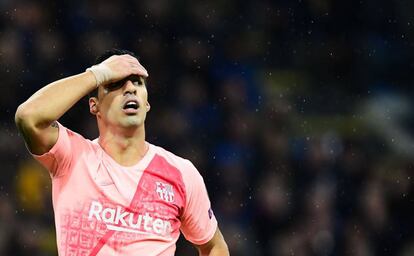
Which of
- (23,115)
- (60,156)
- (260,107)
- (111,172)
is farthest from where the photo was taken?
(260,107)

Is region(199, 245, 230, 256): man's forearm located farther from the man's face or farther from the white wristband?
the white wristband

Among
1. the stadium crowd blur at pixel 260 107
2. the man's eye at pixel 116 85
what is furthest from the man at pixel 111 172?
the stadium crowd blur at pixel 260 107

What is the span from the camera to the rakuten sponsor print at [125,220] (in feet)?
13.5

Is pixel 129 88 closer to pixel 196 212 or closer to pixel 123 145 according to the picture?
pixel 123 145

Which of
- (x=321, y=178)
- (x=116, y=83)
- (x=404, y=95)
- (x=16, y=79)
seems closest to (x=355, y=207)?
(x=321, y=178)

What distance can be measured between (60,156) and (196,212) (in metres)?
0.72

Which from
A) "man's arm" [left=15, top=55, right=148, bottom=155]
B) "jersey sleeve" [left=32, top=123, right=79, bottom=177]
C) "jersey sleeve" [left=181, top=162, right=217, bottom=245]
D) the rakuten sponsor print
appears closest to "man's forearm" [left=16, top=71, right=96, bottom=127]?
"man's arm" [left=15, top=55, right=148, bottom=155]

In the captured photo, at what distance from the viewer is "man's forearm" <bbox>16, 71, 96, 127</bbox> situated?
154 inches

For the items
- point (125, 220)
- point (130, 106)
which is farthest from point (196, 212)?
point (130, 106)

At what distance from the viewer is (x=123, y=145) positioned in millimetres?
4348

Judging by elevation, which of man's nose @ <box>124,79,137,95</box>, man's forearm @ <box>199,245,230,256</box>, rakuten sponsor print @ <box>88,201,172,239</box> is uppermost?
man's nose @ <box>124,79,137,95</box>

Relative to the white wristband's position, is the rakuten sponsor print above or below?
below

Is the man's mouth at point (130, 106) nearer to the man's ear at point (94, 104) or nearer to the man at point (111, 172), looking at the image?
the man at point (111, 172)

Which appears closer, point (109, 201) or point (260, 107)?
point (109, 201)
